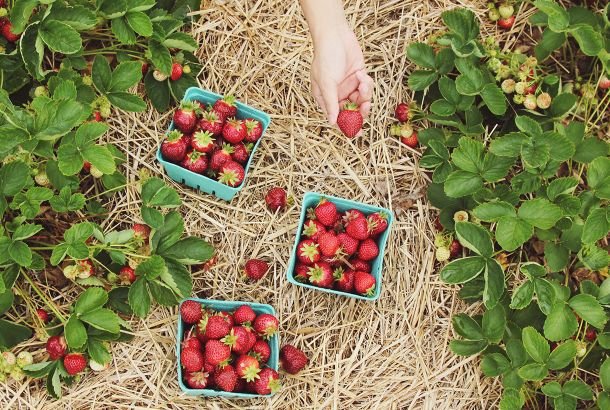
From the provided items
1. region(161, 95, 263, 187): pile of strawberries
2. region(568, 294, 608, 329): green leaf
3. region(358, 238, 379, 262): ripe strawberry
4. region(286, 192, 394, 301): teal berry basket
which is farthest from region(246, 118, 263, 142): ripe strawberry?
region(568, 294, 608, 329): green leaf

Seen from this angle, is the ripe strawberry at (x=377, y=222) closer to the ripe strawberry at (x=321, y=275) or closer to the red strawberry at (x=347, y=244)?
the red strawberry at (x=347, y=244)

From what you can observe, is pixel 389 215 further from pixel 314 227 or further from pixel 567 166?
pixel 567 166

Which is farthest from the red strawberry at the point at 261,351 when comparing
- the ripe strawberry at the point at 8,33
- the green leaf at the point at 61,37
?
the ripe strawberry at the point at 8,33

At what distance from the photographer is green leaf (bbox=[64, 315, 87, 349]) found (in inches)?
70.2

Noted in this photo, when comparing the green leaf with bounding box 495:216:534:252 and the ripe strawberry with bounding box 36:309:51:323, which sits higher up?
the green leaf with bounding box 495:216:534:252

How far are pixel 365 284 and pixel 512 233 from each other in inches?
18.1

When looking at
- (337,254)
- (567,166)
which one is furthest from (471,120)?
(337,254)

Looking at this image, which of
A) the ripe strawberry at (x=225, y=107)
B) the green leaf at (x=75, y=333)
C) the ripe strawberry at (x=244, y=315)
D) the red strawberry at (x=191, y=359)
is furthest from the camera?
the ripe strawberry at (x=225, y=107)

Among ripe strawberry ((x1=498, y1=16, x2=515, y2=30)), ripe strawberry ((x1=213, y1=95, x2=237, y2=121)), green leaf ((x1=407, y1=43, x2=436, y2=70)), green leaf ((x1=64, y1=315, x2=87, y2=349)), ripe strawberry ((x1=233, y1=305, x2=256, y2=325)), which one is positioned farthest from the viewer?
ripe strawberry ((x1=498, y1=16, x2=515, y2=30))

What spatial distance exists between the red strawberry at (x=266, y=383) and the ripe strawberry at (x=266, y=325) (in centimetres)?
12

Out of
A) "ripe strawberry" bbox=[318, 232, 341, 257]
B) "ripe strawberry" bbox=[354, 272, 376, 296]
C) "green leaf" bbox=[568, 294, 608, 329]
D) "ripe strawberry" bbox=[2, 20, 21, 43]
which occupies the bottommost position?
"green leaf" bbox=[568, 294, 608, 329]

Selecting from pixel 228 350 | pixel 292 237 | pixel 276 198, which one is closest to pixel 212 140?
pixel 276 198

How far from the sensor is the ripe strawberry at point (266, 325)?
197cm

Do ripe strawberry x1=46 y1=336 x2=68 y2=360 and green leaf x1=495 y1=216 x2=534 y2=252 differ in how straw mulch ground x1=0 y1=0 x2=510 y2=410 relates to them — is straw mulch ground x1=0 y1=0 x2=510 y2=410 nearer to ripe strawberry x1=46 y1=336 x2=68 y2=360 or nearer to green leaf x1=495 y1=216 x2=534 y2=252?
ripe strawberry x1=46 y1=336 x2=68 y2=360
